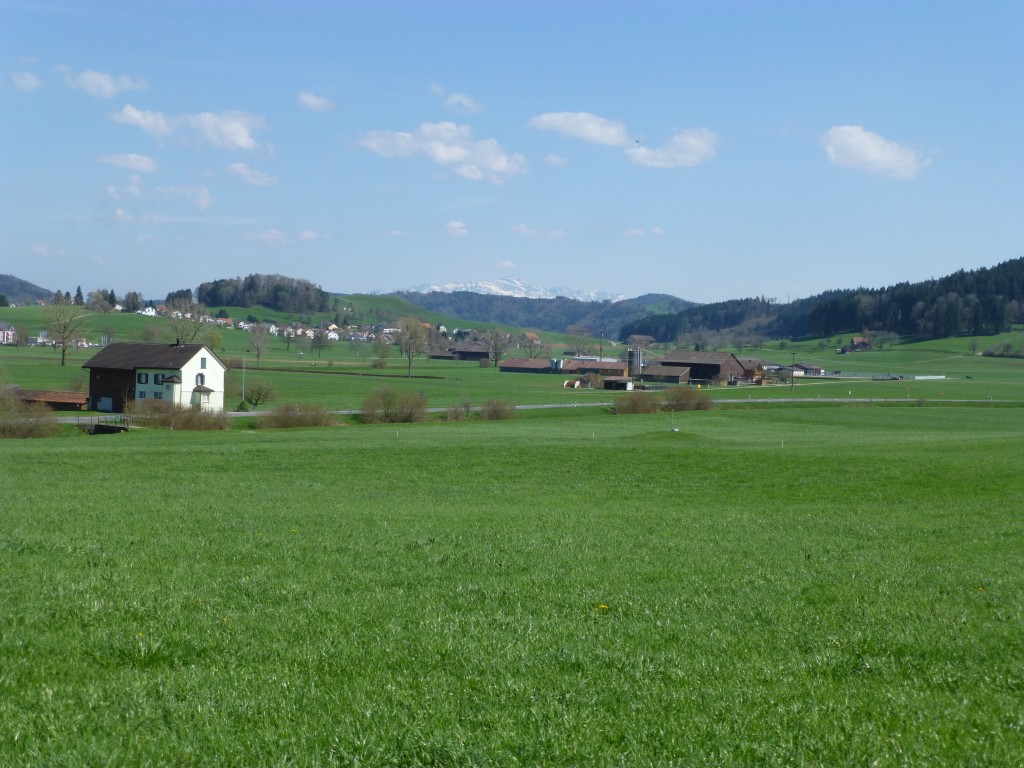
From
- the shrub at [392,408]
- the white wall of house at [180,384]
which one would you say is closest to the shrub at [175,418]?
the shrub at [392,408]

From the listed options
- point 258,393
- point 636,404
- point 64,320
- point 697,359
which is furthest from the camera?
point 697,359

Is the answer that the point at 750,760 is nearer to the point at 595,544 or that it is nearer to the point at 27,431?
the point at 595,544

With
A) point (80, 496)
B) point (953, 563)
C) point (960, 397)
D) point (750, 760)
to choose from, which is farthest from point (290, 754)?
point (960, 397)

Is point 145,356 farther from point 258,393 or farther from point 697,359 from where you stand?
point 697,359

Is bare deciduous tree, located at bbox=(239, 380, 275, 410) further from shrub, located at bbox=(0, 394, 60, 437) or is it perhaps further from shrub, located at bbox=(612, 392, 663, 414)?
shrub, located at bbox=(612, 392, 663, 414)

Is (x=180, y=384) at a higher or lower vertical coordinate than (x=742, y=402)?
higher

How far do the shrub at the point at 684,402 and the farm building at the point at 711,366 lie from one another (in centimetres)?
6056

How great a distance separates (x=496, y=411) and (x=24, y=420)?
35.8 meters

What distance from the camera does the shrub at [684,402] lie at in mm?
86125

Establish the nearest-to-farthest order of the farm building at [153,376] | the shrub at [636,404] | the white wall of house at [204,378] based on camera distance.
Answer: the farm building at [153,376] → the white wall of house at [204,378] → the shrub at [636,404]

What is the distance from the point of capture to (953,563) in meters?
13.2

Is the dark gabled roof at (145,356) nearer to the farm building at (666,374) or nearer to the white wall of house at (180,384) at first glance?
the white wall of house at (180,384)

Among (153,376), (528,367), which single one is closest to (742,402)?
(153,376)

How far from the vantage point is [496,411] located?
77250mm
